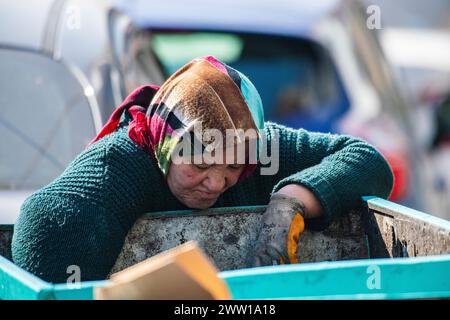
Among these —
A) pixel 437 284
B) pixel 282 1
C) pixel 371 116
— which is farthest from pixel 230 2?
pixel 437 284

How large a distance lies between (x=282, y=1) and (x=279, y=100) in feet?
2.77

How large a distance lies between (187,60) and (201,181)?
3869 millimetres

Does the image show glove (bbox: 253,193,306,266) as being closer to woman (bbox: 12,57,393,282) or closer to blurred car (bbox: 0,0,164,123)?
woman (bbox: 12,57,393,282)

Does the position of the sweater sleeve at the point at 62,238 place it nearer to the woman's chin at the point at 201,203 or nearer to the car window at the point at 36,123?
the woman's chin at the point at 201,203

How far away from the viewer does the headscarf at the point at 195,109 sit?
3.31m

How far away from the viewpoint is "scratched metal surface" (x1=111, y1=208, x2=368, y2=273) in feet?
11.6

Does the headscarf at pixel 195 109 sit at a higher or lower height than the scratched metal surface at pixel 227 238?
higher

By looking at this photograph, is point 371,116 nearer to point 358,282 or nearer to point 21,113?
point 21,113

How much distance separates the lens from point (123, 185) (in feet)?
11.2

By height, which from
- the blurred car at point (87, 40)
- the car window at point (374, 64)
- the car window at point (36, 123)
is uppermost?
the car window at point (374, 64)

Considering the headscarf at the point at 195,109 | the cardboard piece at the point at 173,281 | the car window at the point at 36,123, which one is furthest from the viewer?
the car window at the point at 36,123

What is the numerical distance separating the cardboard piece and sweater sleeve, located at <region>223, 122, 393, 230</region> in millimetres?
1195

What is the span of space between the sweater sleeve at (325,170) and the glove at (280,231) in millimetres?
99

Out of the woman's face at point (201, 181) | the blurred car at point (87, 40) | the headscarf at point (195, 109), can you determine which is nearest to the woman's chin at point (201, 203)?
the woman's face at point (201, 181)
